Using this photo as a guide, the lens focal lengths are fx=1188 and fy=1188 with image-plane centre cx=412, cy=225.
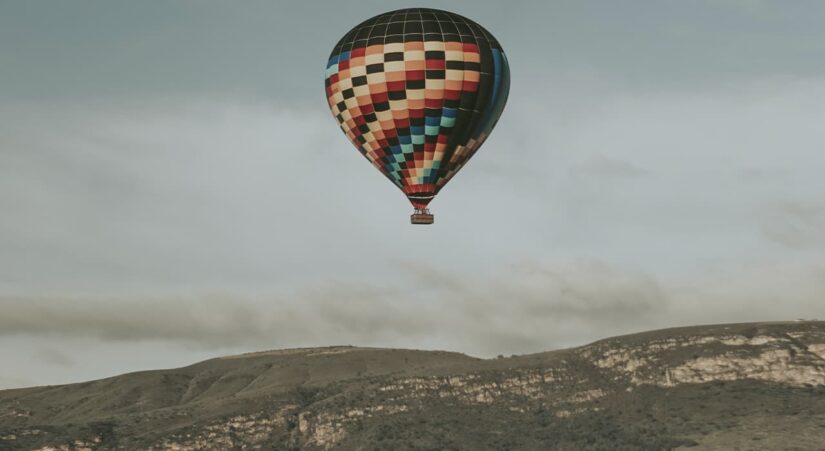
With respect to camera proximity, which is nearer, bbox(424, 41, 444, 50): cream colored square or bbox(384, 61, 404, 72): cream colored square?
bbox(384, 61, 404, 72): cream colored square

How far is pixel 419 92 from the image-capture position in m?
84.9

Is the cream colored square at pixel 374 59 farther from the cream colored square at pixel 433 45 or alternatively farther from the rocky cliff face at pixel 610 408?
the rocky cliff face at pixel 610 408

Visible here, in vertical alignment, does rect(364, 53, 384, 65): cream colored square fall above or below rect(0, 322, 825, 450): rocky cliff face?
above

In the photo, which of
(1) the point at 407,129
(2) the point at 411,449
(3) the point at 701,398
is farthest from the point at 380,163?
(3) the point at 701,398

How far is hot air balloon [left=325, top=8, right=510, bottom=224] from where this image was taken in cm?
8531

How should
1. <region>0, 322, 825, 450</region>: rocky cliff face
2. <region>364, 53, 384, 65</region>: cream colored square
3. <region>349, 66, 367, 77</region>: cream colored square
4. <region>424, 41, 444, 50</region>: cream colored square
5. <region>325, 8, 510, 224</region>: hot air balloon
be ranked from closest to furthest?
1. <region>325, 8, 510, 224</region>: hot air balloon
2. <region>424, 41, 444, 50</region>: cream colored square
3. <region>364, 53, 384, 65</region>: cream colored square
4. <region>349, 66, 367, 77</region>: cream colored square
5. <region>0, 322, 825, 450</region>: rocky cliff face

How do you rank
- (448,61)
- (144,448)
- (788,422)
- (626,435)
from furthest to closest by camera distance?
(144,448), (626,435), (788,422), (448,61)

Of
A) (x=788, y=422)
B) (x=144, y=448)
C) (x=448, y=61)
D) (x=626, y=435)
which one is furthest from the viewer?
(x=144, y=448)

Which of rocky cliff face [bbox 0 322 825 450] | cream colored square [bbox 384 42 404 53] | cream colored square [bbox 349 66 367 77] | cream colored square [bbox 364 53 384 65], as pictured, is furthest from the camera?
rocky cliff face [bbox 0 322 825 450]

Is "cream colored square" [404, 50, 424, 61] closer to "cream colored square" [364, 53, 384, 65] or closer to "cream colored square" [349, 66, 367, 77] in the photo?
"cream colored square" [364, 53, 384, 65]

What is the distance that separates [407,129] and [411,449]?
95477 mm

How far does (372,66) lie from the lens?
283 ft

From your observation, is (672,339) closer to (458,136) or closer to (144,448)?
(144,448)

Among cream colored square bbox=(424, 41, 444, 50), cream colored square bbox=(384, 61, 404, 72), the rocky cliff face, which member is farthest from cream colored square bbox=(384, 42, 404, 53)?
the rocky cliff face
